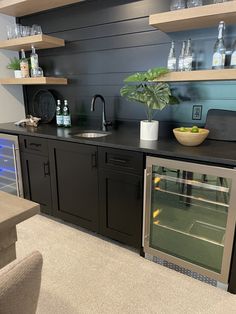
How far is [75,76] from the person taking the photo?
2740 millimetres

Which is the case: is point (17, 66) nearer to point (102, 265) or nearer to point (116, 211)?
→ point (116, 211)

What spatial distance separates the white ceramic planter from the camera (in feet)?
6.14

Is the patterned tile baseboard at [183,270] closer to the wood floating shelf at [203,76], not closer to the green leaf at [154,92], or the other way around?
the green leaf at [154,92]

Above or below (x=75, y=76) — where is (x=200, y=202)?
below

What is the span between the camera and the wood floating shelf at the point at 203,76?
1.62 meters

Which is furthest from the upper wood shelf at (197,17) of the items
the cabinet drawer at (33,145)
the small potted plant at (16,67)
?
the small potted plant at (16,67)

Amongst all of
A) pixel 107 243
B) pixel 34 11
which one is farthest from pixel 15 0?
pixel 107 243

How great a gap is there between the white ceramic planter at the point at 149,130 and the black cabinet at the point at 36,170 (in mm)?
951

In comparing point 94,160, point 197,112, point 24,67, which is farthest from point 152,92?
point 24,67

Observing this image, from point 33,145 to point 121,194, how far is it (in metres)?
1.07

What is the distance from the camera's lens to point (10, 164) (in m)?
2.65

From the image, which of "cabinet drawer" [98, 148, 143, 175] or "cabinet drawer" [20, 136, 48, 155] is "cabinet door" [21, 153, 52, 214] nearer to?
"cabinet drawer" [20, 136, 48, 155]

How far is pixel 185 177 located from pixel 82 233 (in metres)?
1.20

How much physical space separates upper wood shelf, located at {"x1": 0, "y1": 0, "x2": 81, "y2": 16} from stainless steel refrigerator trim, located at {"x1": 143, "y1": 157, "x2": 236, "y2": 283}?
1.98 m
